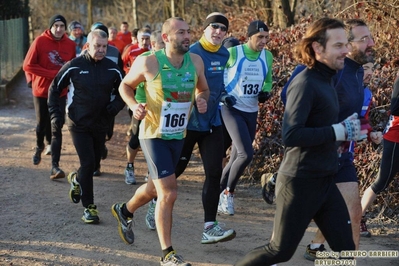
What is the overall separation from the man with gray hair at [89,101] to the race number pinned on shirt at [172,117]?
1.57m

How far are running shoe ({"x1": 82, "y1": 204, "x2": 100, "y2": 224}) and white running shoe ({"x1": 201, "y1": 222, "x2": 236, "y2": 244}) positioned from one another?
1.23 meters

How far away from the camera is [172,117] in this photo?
19.4 ft

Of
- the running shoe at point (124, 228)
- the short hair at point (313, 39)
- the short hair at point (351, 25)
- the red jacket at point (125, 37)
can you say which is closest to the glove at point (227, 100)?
the running shoe at point (124, 228)

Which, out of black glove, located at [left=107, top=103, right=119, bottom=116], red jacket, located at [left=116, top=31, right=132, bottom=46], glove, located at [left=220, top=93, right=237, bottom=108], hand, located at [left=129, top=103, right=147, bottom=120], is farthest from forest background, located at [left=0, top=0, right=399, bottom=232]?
red jacket, located at [left=116, top=31, right=132, bottom=46]

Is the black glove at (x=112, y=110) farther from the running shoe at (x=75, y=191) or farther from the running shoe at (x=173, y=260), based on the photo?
the running shoe at (x=173, y=260)

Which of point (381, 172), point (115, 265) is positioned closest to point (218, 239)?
point (115, 265)

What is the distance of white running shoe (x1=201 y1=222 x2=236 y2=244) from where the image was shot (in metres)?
6.54

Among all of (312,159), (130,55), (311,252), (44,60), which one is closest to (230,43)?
(44,60)

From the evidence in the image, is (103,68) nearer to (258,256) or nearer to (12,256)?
(12,256)

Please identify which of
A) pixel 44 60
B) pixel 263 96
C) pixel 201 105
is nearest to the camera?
pixel 201 105

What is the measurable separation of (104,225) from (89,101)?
1313 mm

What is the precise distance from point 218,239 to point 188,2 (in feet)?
57.2

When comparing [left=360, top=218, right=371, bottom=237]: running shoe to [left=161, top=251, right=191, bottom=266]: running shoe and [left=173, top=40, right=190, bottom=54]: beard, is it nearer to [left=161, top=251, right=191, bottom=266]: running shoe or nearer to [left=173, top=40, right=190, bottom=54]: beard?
[left=161, top=251, right=191, bottom=266]: running shoe

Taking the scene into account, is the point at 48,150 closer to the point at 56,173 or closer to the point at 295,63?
the point at 56,173
